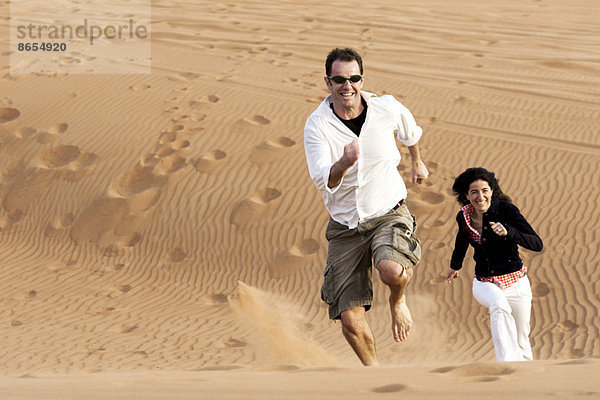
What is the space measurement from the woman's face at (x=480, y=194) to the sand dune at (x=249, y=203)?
1591 millimetres

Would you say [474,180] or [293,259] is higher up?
[474,180]

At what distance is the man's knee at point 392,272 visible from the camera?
4.51m

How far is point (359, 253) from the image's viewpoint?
15.9 ft

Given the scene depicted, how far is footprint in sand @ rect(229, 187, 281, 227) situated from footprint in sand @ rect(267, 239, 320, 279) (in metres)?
0.76

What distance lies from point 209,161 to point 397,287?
631cm

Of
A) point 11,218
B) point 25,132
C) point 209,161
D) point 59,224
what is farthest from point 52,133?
point 209,161

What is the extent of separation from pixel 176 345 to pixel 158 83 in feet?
20.6

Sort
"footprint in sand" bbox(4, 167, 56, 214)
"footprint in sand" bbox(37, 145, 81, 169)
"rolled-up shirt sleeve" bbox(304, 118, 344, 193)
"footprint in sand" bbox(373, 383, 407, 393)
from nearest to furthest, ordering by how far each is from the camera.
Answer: "footprint in sand" bbox(373, 383, 407, 393) → "rolled-up shirt sleeve" bbox(304, 118, 344, 193) → "footprint in sand" bbox(4, 167, 56, 214) → "footprint in sand" bbox(37, 145, 81, 169)

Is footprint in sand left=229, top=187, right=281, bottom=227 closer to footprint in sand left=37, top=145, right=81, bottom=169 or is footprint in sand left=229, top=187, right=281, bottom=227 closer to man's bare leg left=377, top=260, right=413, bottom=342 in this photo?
footprint in sand left=37, top=145, right=81, bottom=169

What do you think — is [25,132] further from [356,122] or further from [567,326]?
[567,326]

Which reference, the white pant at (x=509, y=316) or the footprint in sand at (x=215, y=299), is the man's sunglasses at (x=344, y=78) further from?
the footprint in sand at (x=215, y=299)

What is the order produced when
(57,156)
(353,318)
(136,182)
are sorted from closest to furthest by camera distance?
1. (353,318)
2. (136,182)
3. (57,156)

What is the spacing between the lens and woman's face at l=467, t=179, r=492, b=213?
510cm

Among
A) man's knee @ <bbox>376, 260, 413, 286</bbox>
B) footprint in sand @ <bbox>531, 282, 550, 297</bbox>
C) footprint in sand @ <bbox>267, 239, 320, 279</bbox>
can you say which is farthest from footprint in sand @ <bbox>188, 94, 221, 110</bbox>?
man's knee @ <bbox>376, 260, 413, 286</bbox>
